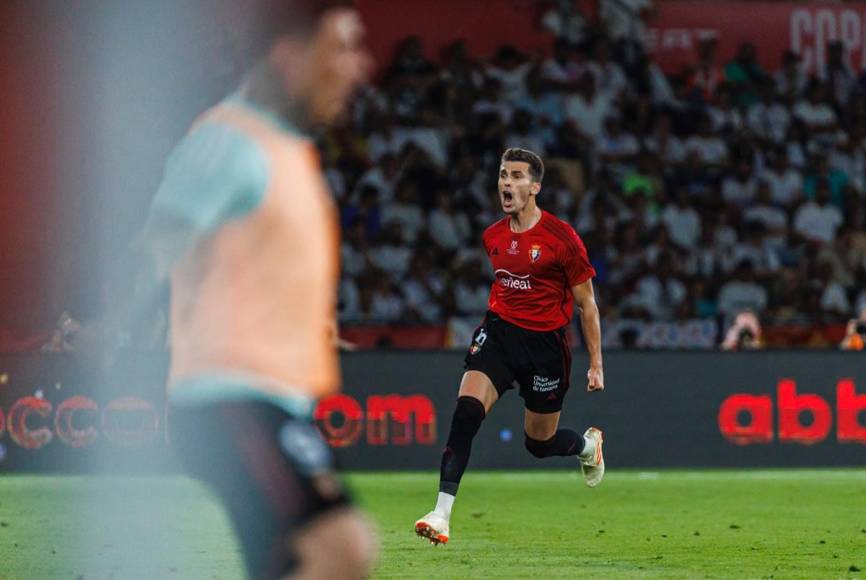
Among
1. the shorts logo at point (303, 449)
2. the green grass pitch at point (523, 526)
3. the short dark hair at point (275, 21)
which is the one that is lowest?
the green grass pitch at point (523, 526)

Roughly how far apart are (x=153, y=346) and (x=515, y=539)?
6.06 meters

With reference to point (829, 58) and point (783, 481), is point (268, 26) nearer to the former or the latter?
point (783, 481)

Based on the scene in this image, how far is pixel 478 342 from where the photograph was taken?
10836 millimetres

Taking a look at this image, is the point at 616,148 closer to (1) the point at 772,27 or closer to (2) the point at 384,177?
(2) the point at 384,177

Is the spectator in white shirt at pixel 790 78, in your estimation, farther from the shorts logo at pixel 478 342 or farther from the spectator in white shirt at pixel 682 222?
the shorts logo at pixel 478 342

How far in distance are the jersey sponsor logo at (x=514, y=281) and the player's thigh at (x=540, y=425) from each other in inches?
34.0

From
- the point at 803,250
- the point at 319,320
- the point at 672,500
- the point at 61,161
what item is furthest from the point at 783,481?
the point at 319,320

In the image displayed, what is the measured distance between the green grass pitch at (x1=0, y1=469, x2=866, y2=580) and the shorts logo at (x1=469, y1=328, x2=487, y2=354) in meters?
1.19

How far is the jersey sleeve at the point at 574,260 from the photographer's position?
430 inches

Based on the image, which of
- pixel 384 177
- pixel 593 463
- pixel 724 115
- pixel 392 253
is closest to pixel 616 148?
pixel 724 115

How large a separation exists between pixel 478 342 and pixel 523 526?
172 cm

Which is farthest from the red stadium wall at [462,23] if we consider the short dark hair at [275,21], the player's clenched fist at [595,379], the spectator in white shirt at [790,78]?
the short dark hair at [275,21]

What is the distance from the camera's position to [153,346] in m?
16.1

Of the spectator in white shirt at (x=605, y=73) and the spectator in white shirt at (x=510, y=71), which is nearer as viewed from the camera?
the spectator in white shirt at (x=510, y=71)
